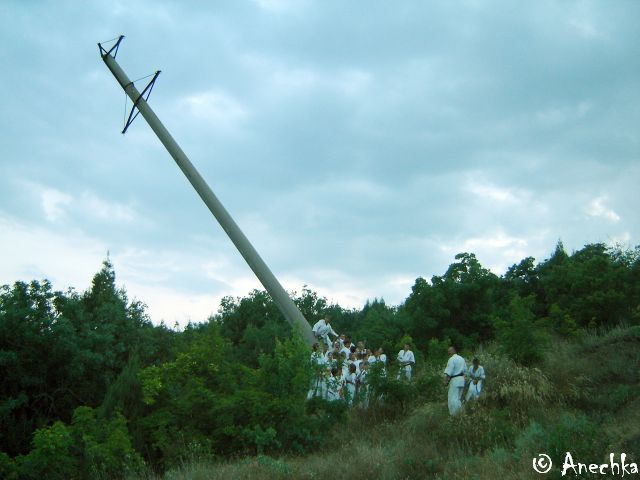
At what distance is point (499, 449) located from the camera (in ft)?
37.1

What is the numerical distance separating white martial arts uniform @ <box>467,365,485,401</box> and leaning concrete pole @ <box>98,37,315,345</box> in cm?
548

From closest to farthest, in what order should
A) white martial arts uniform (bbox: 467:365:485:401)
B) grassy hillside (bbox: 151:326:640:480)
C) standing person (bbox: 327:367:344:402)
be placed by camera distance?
grassy hillside (bbox: 151:326:640:480) < white martial arts uniform (bbox: 467:365:485:401) < standing person (bbox: 327:367:344:402)

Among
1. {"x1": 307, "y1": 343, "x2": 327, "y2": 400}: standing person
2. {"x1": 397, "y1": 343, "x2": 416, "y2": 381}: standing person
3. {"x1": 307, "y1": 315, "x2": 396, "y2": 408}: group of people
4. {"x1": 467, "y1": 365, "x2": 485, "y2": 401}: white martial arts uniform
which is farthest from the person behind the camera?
{"x1": 397, "y1": 343, "x2": 416, "y2": 381}: standing person

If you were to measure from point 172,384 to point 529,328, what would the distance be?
9327mm

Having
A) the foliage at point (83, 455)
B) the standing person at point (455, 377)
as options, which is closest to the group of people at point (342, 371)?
the standing person at point (455, 377)

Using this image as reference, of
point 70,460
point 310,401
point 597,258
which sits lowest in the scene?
point 70,460

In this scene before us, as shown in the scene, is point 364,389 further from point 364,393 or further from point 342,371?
point 342,371

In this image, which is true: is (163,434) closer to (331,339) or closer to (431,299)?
(331,339)

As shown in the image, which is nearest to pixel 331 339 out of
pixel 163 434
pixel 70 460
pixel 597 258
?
pixel 163 434

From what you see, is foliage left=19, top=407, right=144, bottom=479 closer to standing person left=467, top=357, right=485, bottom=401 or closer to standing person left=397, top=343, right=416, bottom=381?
standing person left=397, top=343, right=416, bottom=381

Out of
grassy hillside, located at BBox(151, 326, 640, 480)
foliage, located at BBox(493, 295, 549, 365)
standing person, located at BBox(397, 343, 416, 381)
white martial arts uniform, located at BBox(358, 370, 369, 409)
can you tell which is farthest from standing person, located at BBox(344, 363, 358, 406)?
foliage, located at BBox(493, 295, 549, 365)

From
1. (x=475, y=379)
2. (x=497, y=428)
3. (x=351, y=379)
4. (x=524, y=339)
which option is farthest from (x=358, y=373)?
(x=497, y=428)

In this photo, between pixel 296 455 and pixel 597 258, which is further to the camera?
pixel 597 258

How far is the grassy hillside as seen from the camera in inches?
412
